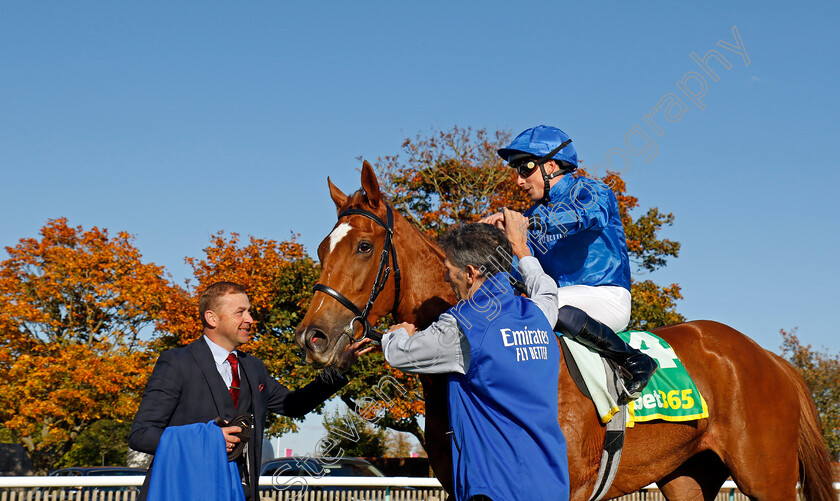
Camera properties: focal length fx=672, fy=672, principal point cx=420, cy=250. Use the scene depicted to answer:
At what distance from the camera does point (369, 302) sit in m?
3.31

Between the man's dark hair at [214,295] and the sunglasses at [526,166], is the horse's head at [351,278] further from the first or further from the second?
the sunglasses at [526,166]

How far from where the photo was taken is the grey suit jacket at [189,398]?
9.77 feet

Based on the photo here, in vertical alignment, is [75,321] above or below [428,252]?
above

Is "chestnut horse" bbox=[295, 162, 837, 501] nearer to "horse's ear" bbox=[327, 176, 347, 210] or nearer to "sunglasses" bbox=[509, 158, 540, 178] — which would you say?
"horse's ear" bbox=[327, 176, 347, 210]

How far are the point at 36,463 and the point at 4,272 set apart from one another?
6.49 m

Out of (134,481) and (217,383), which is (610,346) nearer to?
(217,383)

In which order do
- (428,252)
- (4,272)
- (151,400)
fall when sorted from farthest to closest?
(4,272), (428,252), (151,400)

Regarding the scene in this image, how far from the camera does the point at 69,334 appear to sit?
22359 mm

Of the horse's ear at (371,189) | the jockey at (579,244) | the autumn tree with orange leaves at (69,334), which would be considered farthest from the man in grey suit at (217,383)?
the autumn tree with orange leaves at (69,334)

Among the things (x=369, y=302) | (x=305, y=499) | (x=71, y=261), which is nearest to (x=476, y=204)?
(x=305, y=499)

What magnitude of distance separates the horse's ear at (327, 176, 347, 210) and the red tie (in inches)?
38.7

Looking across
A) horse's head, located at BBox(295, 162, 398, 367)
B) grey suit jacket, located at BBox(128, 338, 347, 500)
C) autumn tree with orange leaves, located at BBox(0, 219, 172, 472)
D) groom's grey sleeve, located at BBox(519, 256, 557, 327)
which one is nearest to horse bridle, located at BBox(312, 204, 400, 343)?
horse's head, located at BBox(295, 162, 398, 367)

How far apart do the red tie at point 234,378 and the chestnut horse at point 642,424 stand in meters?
0.48

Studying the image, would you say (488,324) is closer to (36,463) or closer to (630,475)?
(630,475)
